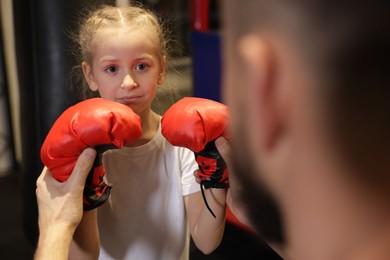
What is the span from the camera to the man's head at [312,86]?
13.5 inches

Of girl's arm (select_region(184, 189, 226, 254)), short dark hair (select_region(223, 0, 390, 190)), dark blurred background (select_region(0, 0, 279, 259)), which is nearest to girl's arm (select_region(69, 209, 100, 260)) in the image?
girl's arm (select_region(184, 189, 226, 254))

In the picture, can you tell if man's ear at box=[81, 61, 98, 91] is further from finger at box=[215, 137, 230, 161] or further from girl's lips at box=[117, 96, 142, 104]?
finger at box=[215, 137, 230, 161]

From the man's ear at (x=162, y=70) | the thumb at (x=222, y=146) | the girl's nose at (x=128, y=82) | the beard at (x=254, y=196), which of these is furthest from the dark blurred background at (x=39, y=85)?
the beard at (x=254, y=196)

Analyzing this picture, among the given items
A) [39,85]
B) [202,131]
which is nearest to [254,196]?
[202,131]

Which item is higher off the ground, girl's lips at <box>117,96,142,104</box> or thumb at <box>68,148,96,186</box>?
girl's lips at <box>117,96,142,104</box>

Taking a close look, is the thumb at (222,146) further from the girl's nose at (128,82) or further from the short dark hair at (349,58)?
the short dark hair at (349,58)

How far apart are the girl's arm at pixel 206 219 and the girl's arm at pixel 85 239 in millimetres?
212

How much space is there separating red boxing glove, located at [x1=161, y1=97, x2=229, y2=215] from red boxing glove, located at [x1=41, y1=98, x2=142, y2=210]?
7 cm

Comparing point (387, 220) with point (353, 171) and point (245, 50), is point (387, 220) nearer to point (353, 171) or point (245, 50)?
point (353, 171)

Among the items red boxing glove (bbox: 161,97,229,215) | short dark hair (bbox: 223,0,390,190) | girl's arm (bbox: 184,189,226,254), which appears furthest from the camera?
girl's arm (bbox: 184,189,226,254)

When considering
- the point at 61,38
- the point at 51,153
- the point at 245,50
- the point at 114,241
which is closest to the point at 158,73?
the point at 51,153

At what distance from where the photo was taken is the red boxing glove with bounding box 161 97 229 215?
83cm

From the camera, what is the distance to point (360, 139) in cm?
36

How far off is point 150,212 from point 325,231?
2.22 feet
